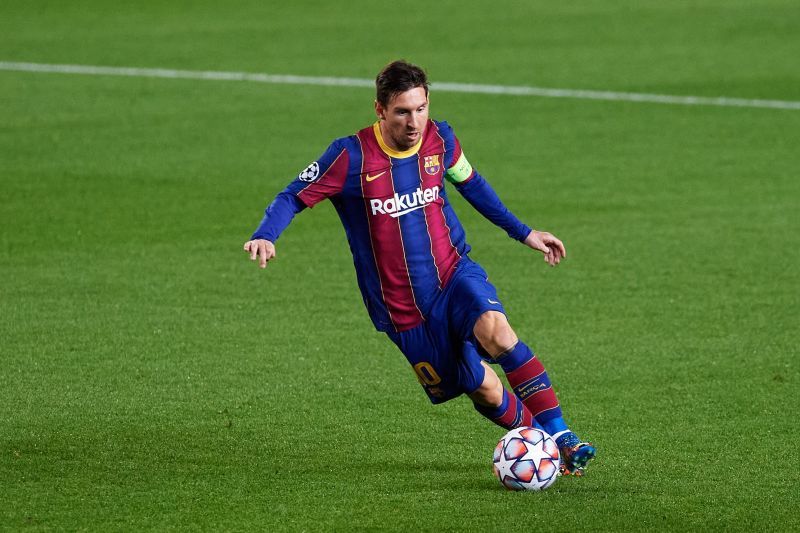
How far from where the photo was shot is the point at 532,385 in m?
6.05

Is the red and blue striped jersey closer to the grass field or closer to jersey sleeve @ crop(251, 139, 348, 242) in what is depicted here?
jersey sleeve @ crop(251, 139, 348, 242)

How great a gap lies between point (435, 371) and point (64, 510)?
161cm

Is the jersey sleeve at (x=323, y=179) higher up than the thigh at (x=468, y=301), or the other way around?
the jersey sleeve at (x=323, y=179)

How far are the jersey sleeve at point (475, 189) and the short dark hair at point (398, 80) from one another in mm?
409

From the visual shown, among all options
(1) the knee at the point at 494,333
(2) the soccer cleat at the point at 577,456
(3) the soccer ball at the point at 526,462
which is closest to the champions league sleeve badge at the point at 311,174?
(1) the knee at the point at 494,333

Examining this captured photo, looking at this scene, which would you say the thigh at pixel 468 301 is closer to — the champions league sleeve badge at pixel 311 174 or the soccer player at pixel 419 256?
the soccer player at pixel 419 256

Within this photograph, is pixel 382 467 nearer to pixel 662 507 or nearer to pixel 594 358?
pixel 662 507

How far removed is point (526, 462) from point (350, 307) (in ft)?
11.3

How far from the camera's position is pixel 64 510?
5648mm

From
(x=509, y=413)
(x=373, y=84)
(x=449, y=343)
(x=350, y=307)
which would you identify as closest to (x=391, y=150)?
(x=449, y=343)

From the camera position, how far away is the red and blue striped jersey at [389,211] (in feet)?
19.9

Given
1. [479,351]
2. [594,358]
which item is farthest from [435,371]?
[594,358]

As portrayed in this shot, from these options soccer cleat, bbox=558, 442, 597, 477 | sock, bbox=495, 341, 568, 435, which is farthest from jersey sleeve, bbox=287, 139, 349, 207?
soccer cleat, bbox=558, 442, 597, 477

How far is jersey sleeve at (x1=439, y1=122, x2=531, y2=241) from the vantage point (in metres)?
6.30
